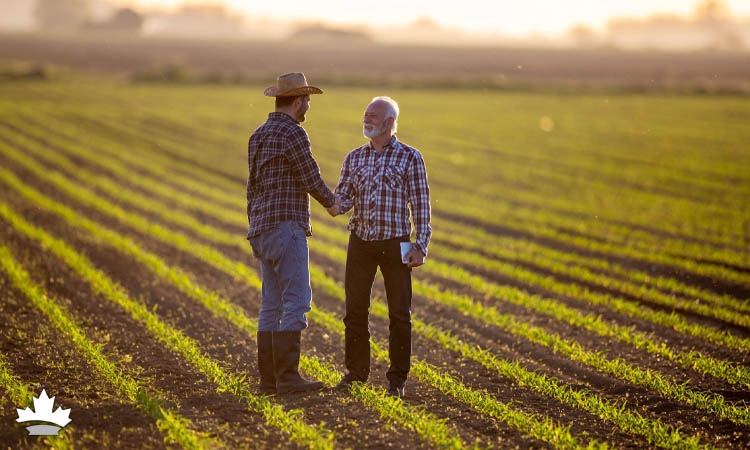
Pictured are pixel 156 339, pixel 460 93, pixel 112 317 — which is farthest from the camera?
pixel 460 93

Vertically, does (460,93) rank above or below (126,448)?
above

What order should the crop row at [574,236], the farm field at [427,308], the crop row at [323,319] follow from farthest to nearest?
1. the crop row at [574,236]
2. the farm field at [427,308]
3. the crop row at [323,319]

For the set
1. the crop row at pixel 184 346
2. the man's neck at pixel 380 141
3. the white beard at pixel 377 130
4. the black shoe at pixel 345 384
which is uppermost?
the white beard at pixel 377 130

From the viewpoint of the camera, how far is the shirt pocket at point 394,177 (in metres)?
5.70

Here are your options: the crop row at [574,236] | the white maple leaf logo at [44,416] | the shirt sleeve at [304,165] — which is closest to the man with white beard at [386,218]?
the shirt sleeve at [304,165]

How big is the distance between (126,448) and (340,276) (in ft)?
19.2

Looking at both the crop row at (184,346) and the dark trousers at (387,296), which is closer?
the crop row at (184,346)

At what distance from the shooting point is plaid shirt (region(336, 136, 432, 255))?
18.7 feet

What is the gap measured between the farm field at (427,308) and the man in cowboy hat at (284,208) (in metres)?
0.62

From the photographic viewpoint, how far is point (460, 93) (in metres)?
47.8

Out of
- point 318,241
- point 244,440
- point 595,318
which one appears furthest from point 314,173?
point 318,241

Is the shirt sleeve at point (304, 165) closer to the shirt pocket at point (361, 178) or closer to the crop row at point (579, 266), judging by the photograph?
the shirt pocket at point (361, 178)

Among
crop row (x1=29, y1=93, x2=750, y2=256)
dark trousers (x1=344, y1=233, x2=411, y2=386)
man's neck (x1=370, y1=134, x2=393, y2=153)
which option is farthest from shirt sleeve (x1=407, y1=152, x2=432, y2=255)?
crop row (x1=29, y1=93, x2=750, y2=256)

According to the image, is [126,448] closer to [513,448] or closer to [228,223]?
[513,448]
